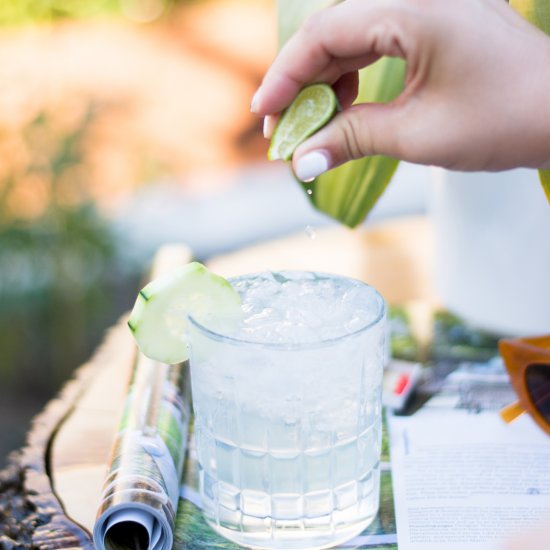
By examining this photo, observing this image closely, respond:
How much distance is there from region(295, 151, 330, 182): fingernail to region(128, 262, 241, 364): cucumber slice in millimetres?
123

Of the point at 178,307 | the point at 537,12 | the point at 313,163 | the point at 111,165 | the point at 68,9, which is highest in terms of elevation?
the point at 537,12

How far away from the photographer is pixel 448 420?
2.60 ft

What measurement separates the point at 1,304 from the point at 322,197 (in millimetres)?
1494

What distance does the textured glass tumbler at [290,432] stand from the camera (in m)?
0.59

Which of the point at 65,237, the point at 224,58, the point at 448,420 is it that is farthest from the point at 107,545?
the point at 224,58

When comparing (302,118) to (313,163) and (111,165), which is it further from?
(111,165)

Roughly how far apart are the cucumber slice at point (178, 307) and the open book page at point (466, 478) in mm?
229

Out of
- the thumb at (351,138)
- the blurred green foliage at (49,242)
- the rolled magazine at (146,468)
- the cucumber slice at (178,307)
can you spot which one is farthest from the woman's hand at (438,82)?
the blurred green foliage at (49,242)

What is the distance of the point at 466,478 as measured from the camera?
69 centimetres

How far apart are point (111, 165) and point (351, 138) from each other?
8.04ft

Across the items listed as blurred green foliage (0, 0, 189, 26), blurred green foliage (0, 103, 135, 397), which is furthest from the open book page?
blurred green foliage (0, 0, 189, 26)

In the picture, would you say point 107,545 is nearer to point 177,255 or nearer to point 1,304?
point 177,255

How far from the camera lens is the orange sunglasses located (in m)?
0.77

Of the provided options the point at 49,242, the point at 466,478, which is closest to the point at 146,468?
the point at 466,478
